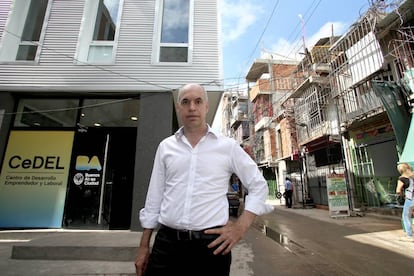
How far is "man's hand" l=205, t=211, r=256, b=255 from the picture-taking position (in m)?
1.29

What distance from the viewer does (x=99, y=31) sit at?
701 cm

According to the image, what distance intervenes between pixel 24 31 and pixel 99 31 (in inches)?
86.3

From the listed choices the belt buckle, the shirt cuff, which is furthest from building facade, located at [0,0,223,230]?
the belt buckle

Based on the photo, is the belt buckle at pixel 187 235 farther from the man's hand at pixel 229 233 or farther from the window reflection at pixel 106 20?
the window reflection at pixel 106 20

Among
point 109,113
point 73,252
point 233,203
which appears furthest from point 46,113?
point 233,203

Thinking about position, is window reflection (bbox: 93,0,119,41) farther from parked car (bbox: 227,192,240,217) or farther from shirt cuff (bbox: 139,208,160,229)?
parked car (bbox: 227,192,240,217)

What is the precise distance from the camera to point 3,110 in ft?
20.3

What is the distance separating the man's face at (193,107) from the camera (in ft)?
5.14

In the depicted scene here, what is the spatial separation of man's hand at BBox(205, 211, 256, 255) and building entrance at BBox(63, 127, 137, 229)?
522cm

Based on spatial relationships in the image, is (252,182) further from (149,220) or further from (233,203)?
(233,203)

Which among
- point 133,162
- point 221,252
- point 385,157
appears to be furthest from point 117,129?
point 385,157

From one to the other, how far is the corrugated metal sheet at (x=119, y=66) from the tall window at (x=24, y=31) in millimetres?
272

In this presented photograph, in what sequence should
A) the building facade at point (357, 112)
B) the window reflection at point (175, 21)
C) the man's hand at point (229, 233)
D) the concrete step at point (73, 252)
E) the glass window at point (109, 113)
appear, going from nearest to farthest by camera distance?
the man's hand at point (229, 233)
the concrete step at point (73, 252)
the glass window at point (109, 113)
the window reflection at point (175, 21)
the building facade at point (357, 112)

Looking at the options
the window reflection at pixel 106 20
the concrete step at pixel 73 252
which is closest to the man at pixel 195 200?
the concrete step at pixel 73 252
